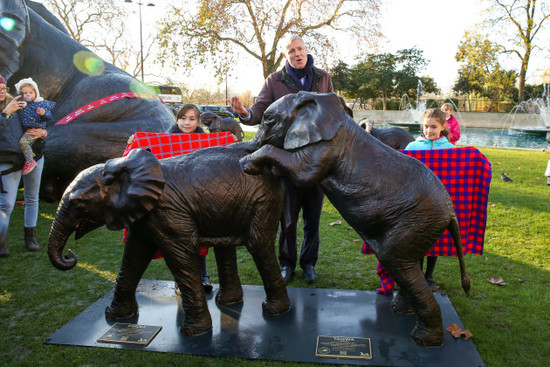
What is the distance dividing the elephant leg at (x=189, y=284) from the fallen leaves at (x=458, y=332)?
169cm

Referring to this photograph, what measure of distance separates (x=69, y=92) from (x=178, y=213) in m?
5.35

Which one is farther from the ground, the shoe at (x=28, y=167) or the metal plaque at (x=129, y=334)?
the shoe at (x=28, y=167)

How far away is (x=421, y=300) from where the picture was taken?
8.50 ft

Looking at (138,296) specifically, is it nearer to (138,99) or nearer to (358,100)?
(138,99)

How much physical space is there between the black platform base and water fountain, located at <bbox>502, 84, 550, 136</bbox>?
90.3ft

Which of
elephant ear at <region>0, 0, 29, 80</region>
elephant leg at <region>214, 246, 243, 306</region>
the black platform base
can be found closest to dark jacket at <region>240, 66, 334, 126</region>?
elephant leg at <region>214, 246, 243, 306</region>

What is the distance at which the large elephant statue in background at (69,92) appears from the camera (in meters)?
6.34

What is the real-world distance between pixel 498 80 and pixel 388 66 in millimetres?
14124

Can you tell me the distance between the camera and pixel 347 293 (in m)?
3.58

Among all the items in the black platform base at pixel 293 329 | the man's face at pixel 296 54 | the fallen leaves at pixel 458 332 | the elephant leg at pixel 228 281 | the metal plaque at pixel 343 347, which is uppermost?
the man's face at pixel 296 54

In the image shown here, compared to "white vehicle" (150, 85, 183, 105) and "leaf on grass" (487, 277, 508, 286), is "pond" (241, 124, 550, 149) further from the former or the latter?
"white vehicle" (150, 85, 183, 105)

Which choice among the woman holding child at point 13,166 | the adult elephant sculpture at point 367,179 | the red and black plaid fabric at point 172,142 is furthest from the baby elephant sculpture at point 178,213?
the woman holding child at point 13,166

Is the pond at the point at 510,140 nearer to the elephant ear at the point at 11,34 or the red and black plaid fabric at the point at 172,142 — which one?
the elephant ear at the point at 11,34

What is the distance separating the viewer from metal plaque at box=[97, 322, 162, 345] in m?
2.84
